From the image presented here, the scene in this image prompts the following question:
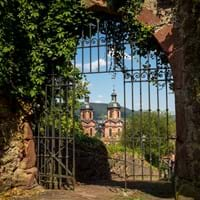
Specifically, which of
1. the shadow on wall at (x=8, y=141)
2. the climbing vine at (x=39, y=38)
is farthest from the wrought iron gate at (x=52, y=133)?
the shadow on wall at (x=8, y=141)

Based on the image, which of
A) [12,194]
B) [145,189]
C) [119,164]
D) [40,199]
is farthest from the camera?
[119,164]

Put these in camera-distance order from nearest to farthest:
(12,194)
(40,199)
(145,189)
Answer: (40,199)
(12,194)
(145,189)

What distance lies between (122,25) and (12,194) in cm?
362

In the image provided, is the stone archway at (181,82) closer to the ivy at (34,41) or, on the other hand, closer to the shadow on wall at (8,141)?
the ivy at (34,41)

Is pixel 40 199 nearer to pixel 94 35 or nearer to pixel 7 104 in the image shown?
pixel 7 104

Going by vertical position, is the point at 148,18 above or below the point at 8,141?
above

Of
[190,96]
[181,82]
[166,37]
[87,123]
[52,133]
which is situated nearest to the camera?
[190,96]

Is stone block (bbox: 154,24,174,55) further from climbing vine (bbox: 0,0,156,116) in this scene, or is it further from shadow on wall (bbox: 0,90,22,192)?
shadow on wall (bbox: 0,90,22,192)

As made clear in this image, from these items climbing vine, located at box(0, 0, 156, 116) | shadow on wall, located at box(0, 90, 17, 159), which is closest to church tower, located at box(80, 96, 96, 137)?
climbing vine, located at box(0, 0, 156, 116)

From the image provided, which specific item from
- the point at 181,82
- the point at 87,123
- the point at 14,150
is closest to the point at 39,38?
the point at 14,150

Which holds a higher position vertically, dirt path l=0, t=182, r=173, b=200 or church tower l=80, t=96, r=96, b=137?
church tower l=80, t=96, r=96, b=137

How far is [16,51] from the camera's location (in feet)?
23.6

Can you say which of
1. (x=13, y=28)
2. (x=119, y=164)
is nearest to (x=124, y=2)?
(x=13, y=28)

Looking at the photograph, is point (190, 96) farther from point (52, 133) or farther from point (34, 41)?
point (34, 41)
